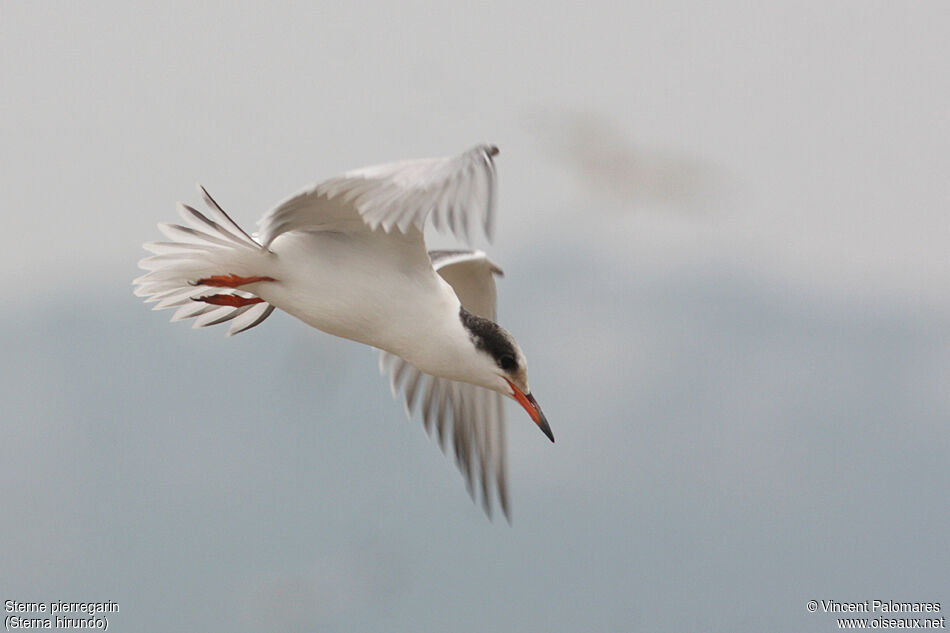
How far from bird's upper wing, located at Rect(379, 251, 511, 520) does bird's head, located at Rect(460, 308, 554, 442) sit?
1.31 m

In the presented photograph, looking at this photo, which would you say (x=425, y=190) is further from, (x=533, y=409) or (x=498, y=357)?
(x=533, y=409)

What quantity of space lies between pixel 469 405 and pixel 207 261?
2.19m

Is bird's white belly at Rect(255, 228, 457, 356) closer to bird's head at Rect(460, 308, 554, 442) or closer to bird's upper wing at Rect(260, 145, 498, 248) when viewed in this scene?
bird's head at Rect(460, 308, 554, 442)

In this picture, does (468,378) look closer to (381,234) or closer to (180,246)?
(381,234)

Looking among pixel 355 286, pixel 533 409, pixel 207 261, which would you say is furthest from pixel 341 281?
pixel 533 409

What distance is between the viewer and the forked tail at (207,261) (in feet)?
18.0

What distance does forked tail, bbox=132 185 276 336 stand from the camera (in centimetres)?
548

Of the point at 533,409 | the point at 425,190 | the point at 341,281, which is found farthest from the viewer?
the point at 533,409

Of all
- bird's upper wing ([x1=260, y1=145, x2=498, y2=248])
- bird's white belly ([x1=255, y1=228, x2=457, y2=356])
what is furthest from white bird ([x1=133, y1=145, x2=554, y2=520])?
bird's upper wing ([x1=260, y1=145, x2=498, y2=248])

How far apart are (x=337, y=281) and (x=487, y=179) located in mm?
1312

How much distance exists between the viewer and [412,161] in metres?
4.61

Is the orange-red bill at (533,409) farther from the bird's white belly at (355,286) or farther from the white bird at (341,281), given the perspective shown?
the bird's white belly at (355,286)

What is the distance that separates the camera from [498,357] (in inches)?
225

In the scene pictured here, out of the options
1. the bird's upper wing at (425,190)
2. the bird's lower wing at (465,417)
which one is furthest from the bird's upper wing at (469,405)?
the bird's upper wing at (425,190)
